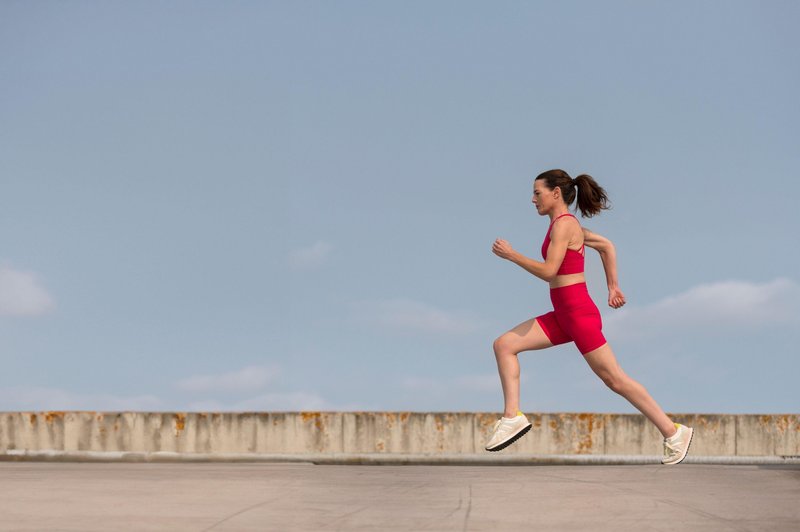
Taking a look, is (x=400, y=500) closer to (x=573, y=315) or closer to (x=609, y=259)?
(x=573, y=315)

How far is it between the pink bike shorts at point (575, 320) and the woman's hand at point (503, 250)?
1.85 feet

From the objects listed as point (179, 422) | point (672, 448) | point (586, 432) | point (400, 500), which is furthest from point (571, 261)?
point (179, 422)

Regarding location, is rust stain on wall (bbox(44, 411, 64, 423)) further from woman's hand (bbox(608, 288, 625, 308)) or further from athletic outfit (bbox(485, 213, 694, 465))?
woman's hand (bbox(608, 288, 625, 308))

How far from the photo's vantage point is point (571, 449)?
11.9 m

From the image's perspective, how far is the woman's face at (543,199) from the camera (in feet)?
22.8

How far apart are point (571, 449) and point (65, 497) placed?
665 cm

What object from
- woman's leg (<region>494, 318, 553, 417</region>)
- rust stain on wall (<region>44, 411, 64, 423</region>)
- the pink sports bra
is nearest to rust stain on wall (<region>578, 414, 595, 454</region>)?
woman's leg (<region>494, 318, 553, 417</region>)

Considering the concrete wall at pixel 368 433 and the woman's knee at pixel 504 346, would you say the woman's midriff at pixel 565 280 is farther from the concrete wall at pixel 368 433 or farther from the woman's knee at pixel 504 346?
the concrete wall at pixel 368 433

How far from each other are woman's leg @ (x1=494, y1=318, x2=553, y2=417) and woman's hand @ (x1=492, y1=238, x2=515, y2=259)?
0.70m

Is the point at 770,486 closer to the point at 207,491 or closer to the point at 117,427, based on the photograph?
the point at 207,491

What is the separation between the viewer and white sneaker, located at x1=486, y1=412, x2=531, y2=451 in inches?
266

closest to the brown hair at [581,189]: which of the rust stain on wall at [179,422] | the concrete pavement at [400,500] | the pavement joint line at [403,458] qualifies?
the concrete pavement at [400,500]

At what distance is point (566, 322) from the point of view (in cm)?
684

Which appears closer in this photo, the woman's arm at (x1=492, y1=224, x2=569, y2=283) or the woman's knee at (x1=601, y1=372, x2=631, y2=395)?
the woman's arm at (x1=492, y1=224, x2=569, y2=283)
